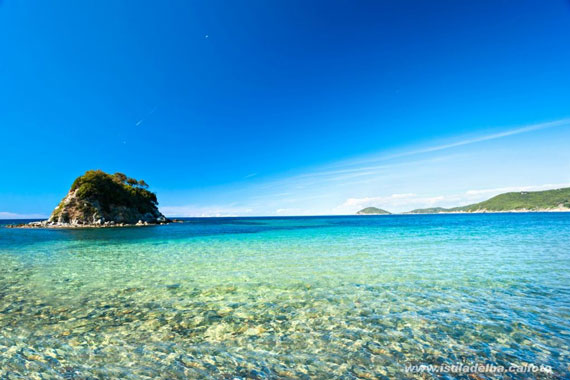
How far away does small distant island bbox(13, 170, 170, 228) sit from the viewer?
246ft

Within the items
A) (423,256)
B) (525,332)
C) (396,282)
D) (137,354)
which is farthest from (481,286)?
(137,354)

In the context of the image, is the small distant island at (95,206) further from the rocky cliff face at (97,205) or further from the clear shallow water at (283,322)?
the clear shallow water at (283,322)

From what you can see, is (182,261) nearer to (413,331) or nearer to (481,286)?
(413,331)

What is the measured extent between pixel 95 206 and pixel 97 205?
2.31 feet

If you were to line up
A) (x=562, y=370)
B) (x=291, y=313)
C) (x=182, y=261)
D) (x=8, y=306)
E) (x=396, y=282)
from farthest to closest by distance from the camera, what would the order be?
(x=182, y=261), (x=396, y=282), (x=8, y=306), (x=291, y=313), (x=562, y=370)

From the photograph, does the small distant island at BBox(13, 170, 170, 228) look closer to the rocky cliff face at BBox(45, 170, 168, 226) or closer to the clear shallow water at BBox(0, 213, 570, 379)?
the rocky cliff face at BBox(45, 170, 168, 226)

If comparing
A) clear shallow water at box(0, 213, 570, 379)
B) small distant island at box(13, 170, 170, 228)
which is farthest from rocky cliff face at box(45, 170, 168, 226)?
clear shallow water at box(0, 213, 570, 379)

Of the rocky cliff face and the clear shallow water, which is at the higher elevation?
the rocky cliff face

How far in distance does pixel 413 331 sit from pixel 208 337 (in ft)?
16.5

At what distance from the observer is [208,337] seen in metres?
6.02

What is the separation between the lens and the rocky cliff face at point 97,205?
2972 inches

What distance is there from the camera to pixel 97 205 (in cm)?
7938

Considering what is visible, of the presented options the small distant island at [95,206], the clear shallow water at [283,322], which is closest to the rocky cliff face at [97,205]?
the small distant island at [95,206]

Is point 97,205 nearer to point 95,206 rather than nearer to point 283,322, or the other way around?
point 95,206
